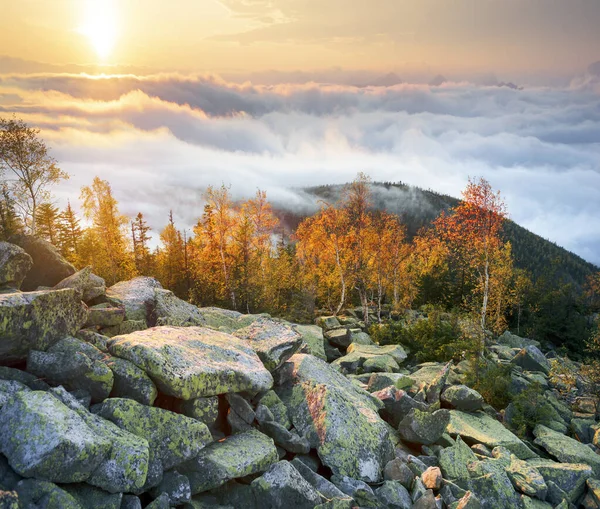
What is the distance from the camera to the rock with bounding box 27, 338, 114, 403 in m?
9.63

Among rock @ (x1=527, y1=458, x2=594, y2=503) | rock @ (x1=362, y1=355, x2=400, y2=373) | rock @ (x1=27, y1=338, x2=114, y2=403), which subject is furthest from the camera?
rock @ (x1=362, y1=355, x2=400, y2=373)

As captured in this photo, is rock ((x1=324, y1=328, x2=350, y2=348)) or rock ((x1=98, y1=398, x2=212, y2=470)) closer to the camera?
rock ((x1=98, y1=398, x2=212, y2=470))

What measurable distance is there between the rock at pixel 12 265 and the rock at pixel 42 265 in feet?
7.24

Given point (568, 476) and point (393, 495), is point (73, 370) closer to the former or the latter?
point (393, 495)

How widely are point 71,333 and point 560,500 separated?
14320 mm

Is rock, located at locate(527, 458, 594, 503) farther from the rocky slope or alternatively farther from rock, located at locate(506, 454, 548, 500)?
rock, located at locate(506, 454, 548, 500)

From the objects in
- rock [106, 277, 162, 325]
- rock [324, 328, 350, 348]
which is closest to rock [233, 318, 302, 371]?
rock [106, 277, 162, 325]

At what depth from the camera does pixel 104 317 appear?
1451cm

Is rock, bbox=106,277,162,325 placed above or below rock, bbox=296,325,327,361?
above

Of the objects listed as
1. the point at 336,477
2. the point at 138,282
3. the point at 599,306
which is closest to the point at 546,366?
the point at 336,477

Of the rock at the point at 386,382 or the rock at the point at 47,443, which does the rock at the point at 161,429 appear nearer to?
the rock at the point at 47,443

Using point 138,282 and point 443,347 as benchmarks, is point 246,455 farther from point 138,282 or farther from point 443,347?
point 443,347

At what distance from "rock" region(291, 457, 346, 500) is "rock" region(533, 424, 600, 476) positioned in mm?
10314

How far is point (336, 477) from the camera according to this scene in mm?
11172
